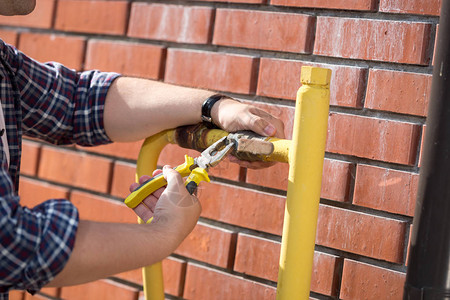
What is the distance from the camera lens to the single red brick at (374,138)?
1.17 metres

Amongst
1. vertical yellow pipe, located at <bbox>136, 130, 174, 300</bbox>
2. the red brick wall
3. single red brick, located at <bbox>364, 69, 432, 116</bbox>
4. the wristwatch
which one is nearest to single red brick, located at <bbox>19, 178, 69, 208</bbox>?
the red brick wall

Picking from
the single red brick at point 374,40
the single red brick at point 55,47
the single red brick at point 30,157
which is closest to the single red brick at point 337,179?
the single red brick at point 374,40

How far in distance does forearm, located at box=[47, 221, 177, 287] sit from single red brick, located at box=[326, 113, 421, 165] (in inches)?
19.0

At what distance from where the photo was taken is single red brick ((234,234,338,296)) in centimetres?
127

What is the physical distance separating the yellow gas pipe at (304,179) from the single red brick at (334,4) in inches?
15.0

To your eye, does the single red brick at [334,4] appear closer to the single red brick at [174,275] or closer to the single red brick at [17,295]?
the single red brick at [174,275]

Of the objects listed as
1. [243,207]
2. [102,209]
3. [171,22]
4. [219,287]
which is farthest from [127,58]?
[219,287]

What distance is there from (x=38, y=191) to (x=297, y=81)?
0.94m

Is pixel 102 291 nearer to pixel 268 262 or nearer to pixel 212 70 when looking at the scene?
pixel 268 262

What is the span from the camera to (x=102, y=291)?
5.49ft

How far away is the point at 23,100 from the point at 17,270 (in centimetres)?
51

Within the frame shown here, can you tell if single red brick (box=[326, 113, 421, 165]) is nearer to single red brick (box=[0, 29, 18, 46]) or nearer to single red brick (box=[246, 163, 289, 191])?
single red brick (box=[246, 163, 289, 191])

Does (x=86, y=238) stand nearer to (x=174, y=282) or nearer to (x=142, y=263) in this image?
(x=142, y=263)

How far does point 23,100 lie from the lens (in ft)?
4.13
